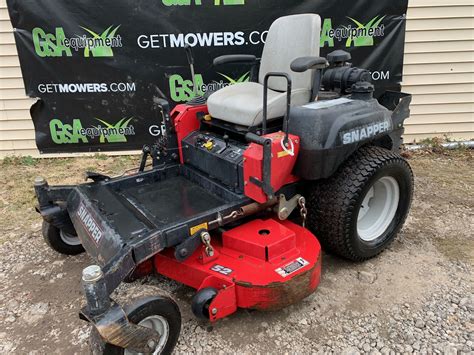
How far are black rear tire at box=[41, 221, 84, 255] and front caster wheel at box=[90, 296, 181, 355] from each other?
129 centimetres

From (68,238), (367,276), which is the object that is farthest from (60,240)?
(367,276)

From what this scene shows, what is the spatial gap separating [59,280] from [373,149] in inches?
91.3

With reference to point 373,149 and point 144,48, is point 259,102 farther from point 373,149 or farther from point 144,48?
point 144,48

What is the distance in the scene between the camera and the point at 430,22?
187 inches

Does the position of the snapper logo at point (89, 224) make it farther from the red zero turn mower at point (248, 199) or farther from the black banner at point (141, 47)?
the black banner at point (141, 47)

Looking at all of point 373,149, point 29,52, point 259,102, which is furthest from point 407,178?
point 29,52

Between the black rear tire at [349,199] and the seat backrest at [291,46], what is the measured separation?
69cm

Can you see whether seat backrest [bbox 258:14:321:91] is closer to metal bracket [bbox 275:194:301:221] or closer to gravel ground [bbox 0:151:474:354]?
metal bracket [bbox 275:194:301:221]

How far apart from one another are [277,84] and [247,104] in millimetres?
563

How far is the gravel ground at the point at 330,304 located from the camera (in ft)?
7.63

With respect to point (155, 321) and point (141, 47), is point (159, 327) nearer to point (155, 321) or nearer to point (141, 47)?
point (155, 321)

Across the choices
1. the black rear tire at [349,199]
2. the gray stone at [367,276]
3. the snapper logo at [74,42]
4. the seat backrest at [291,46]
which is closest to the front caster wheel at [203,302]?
the black rear tire at [349,199]

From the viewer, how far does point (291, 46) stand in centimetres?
317

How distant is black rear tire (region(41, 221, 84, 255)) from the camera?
3010mm
